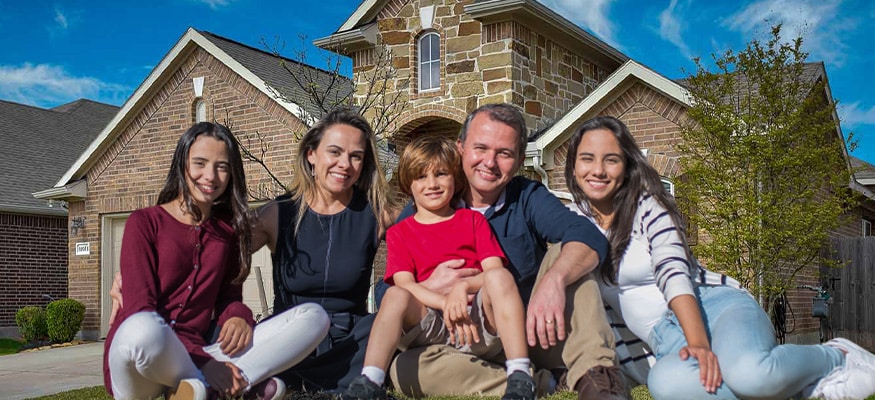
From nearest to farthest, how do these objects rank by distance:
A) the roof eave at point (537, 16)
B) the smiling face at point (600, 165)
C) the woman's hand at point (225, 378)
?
the woman's hand at point (225, 378), the smiling face at point (600, 165), the roof eave at point (537, 16)

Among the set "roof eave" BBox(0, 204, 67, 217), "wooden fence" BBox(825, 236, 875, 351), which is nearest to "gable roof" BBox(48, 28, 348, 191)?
"roof eave" BBox(0, 204, 67, 217)

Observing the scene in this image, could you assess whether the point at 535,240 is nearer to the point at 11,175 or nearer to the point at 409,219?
the point at 409,219

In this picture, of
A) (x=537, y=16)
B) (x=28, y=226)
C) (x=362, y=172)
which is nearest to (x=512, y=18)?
(x=537, y=16)

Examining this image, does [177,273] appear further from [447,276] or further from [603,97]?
[603,97]

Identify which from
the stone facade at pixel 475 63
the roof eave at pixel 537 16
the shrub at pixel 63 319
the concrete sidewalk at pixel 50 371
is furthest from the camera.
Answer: the shrub at pixel 63 319

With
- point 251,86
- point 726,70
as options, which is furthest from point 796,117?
point 251,86

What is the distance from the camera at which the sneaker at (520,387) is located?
10.6 ft

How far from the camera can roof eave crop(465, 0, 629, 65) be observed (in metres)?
12.2

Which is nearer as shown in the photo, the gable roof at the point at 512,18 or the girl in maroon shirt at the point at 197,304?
the girl in maroon shirt at the point at 197,304

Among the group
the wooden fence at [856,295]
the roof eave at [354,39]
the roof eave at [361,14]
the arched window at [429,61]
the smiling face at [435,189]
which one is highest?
the roof eave at [361,14]

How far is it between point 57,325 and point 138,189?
2905 millimetres

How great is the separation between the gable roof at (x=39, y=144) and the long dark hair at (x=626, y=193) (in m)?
17.2

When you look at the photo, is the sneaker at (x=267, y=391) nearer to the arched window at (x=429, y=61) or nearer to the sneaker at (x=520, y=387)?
the sneaker at (x=520, y=387)

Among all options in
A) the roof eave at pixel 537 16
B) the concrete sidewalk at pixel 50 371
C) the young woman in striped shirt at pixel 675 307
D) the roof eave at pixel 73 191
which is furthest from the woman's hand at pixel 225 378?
the roof eave at pixel 73 191
